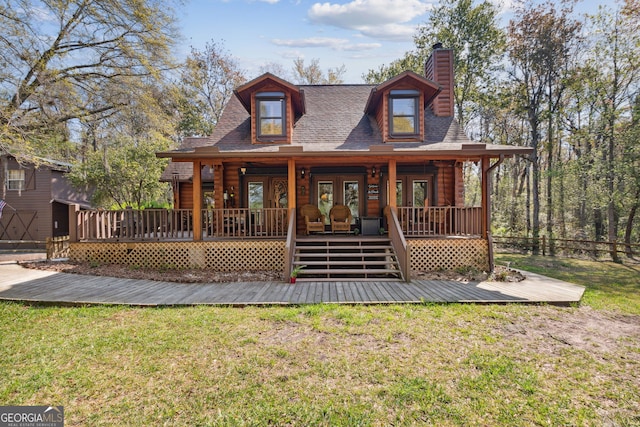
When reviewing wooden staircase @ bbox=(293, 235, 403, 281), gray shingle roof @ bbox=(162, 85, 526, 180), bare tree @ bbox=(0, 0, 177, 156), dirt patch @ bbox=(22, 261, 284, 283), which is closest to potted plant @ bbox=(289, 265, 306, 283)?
wooden staircase @ bbox=(293, 235, 403, 281)

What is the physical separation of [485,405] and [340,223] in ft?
23.7

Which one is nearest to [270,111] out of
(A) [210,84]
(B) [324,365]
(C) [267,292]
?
(C) [267,292]

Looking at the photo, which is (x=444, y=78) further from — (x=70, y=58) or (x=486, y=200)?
(x=70, y=58)

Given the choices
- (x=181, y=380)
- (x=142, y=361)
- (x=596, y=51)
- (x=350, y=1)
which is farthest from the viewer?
(x=596, y=51)

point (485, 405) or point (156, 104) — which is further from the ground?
point (156, 104)

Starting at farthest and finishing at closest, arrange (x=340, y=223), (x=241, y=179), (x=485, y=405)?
(x=241, y=179) → (x=340, y=223) → (x=485, y=405)

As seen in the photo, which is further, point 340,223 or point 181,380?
point 340,223

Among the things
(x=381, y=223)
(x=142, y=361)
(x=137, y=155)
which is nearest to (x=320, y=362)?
(x=142, y=361)

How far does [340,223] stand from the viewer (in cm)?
973

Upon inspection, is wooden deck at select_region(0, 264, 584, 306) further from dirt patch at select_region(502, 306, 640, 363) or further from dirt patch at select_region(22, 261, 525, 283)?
dirt patch at select_region(502, 306, 640, 363)

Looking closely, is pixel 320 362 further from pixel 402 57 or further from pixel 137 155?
pixel 402 57

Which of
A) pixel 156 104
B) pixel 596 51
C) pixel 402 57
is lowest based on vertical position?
pixel 156 104

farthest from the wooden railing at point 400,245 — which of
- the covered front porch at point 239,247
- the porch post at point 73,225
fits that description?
the porch post at point 73,225

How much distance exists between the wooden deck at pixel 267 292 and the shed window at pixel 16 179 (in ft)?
46.4
